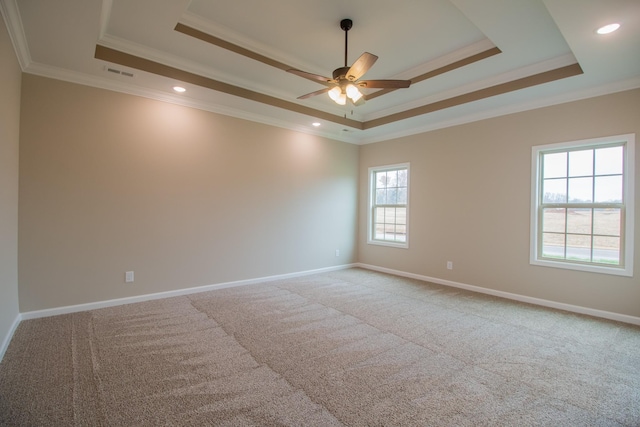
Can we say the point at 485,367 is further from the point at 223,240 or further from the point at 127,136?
the point at 127,136

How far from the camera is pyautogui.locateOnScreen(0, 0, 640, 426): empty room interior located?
2.18 metres

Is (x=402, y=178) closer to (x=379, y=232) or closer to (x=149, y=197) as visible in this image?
(x=379, y=232)

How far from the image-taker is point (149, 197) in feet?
13.0

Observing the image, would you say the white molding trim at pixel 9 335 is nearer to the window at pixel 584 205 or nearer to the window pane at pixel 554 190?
the window at pixel 584 205

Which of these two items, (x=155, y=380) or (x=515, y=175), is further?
(x=515, y=175)

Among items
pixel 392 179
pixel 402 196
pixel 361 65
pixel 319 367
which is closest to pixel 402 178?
pixel 392 179

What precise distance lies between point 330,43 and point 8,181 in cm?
341

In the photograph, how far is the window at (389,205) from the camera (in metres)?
5.84

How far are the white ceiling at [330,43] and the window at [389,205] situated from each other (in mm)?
1667

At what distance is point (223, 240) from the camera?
461 centimetres

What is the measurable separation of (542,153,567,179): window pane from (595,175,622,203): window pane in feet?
1.22

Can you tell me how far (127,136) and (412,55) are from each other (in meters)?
3.64

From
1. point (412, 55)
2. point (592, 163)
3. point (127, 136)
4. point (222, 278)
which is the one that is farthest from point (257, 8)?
point (592, 163)

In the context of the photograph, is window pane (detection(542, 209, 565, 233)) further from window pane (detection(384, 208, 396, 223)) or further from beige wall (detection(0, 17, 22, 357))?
beige wall (detection(0, 17, 22, 357))
